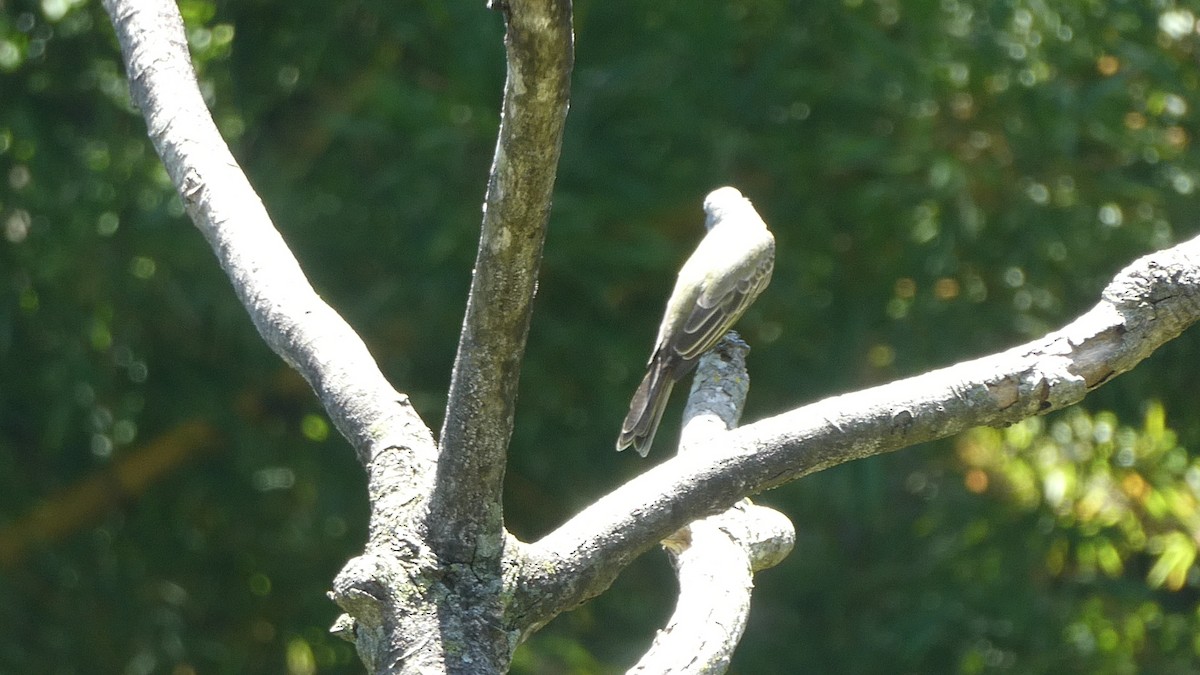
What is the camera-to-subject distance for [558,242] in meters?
4.99

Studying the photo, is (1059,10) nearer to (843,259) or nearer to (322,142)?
(843,259)

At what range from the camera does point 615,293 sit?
5.43 meters

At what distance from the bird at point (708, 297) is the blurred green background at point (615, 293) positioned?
68cm

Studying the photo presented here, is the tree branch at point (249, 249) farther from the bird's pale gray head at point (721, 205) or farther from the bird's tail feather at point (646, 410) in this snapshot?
the bird's pale gray head at point (721, 205)

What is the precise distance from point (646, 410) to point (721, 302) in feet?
1.39

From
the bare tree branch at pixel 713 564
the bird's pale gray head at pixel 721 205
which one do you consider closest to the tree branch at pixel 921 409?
the bare tree branch at pixel 713 564

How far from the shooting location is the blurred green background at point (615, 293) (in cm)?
508

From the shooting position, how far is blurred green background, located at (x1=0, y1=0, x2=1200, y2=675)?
5.08 m

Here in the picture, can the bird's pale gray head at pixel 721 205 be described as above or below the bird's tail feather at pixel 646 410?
above

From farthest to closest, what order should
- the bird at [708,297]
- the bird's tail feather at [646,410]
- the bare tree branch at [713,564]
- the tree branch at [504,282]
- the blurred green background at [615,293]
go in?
the blurred green background at [615,293]
the bird at [708,297]
the bird's tail feather at [646,410]
the bare tree branch at [713,564]
the tree branch at [504,282]

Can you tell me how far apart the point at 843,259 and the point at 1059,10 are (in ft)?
3.90

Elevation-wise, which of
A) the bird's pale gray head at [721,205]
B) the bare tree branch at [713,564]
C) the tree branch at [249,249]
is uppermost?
the bird's pale gray head at [721,205]

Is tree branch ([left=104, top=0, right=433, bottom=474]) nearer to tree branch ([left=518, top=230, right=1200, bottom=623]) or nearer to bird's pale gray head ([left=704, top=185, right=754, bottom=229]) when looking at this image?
tree branch ([left=518, top=230, right=1200, bottom=623])

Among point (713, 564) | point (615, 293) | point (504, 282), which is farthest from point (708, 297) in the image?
point (504, 282)
